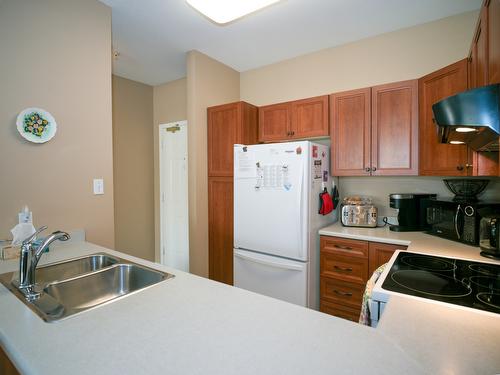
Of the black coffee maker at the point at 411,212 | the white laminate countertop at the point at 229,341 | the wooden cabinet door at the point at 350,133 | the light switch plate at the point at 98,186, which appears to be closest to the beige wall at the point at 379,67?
the black coffee maker at the point at 411,212

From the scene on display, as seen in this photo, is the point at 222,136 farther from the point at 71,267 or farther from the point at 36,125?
the point at 71,267

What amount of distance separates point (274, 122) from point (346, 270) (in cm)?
160

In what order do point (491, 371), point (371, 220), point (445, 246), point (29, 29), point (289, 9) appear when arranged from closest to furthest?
point (491, 371)
point (29, 29)
point (445, 246)
point (289, 9)
point (371, 220)

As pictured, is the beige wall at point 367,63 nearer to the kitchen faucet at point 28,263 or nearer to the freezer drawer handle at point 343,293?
the freezer drawer handle at point 343,293

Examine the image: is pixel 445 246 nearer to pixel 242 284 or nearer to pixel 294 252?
pixel 294 252

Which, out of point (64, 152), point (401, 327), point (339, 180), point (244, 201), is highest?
point (64, 152)

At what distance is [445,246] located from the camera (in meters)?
1.76

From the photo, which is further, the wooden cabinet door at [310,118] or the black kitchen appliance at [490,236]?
the wooden cabinet door at [310,118]

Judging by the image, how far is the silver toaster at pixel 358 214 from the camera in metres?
2.38

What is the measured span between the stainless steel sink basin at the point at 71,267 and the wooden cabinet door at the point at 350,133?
6.43 feet

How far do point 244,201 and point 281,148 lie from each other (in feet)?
1.99

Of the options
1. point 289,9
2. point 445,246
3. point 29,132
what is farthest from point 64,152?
point 445,246

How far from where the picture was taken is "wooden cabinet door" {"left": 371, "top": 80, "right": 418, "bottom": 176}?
6.95 ft

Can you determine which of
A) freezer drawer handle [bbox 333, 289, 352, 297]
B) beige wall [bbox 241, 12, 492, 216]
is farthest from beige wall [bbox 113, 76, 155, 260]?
freezer drawer handle [bbox 333, 289, 352, 297]
